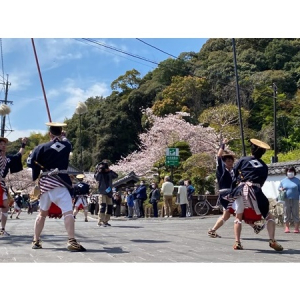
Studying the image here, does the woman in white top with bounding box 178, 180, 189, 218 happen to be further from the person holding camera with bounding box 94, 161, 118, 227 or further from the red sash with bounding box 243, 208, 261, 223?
the red sash with bounding box 243, 208, 261, 223

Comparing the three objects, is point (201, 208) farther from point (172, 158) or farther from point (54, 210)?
point (54, 210)

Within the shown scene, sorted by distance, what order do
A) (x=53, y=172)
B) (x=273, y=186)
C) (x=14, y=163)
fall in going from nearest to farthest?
(x=53, y=172)
(x=14, y=163)
(x=273, y=186)

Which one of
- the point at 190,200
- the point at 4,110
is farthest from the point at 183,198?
the point at 4,110

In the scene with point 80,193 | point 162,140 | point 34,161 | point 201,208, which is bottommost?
point 201,208

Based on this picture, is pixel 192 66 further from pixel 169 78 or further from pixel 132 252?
pixel 132 252

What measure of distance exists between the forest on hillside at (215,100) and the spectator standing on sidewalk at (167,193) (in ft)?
45.8

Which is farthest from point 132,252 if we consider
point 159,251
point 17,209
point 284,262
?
point 17,209

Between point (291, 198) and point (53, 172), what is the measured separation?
261 inches

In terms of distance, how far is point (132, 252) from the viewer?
6.45 metres

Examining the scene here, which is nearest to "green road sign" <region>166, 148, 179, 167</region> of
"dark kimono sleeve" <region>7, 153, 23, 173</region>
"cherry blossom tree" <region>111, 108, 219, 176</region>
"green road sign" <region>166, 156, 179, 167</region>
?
"green road sign" <region>166, 156, 179, 167</region>

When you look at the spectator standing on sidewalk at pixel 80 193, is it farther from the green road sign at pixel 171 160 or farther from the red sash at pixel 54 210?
the green road sign at pixel 171 160

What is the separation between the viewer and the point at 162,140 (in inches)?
1542

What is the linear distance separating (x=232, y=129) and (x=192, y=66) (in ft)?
35.8

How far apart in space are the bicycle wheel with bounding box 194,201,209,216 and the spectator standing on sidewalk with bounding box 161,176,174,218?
137 centimetres
